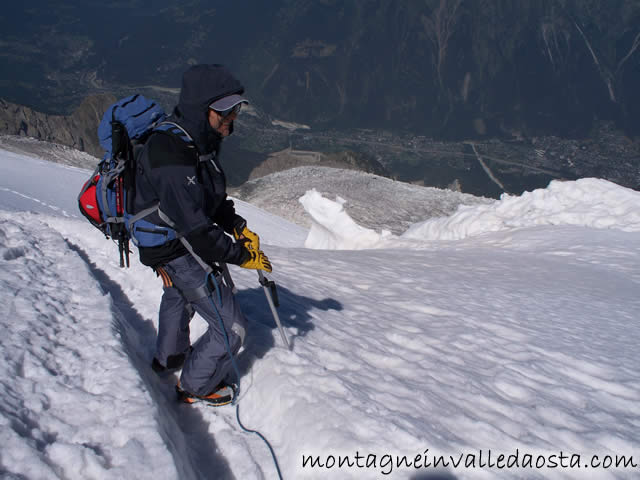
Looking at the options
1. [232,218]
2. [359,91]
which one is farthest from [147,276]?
[359,91]

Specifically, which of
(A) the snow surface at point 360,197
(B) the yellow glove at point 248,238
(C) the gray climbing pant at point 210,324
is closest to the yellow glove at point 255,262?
(B) the yellow glove at point 248,238

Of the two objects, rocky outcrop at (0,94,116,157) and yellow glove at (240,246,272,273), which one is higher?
yellow glove at (240,246,272,273)

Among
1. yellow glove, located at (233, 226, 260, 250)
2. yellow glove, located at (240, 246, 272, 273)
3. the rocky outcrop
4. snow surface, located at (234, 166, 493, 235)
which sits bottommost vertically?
the rocky outcrop

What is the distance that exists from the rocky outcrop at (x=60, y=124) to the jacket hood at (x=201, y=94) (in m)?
67.7

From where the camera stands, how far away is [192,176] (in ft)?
7.82

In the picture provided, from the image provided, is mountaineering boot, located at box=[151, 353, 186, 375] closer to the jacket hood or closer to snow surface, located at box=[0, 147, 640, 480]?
snow surface, located at box=[0, 147, 640, 480]

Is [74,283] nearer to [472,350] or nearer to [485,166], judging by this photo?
[472,350]

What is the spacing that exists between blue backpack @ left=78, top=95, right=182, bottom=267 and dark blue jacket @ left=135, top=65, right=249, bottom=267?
0.17ft

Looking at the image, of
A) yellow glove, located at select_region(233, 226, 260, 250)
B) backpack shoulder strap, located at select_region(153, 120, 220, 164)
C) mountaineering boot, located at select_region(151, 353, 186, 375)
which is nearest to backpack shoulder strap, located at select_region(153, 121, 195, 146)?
backpack shoulder strap, located at select_region(153, 120, 220, 164)

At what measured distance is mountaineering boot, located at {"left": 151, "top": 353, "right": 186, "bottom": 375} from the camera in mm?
3068

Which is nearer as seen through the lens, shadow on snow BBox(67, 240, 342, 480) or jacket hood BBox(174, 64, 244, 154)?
shadow on snow BBox(67, 240, 342, 480)

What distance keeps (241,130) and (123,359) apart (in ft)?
395

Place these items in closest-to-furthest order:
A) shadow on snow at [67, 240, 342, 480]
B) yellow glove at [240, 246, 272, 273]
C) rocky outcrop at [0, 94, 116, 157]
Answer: shadow on snow at [67, 240, 342, 480], yellow glove at [240, 246, 272, 273], rocky outcrop at [0, 94, 116, 157]

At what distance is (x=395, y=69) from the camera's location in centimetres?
14550
